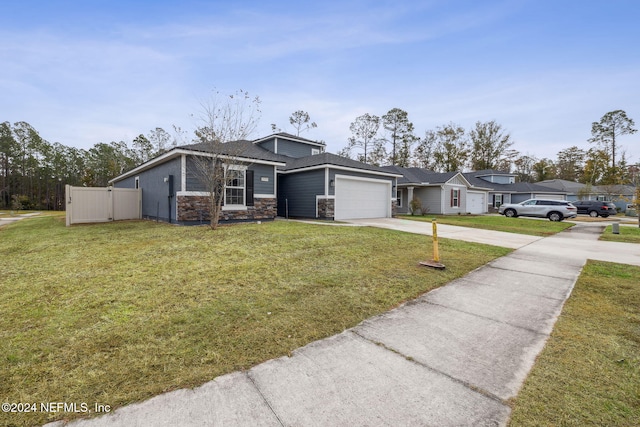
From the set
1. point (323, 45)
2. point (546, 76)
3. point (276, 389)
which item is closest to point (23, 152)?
point (323, 45)

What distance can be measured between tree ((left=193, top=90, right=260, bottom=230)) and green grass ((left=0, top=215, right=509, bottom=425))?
3700 mm

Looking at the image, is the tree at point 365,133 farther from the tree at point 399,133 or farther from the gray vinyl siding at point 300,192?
the gray vinyl siding at point 300,192

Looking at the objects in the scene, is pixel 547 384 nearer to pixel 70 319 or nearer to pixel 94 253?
pixel 70 319

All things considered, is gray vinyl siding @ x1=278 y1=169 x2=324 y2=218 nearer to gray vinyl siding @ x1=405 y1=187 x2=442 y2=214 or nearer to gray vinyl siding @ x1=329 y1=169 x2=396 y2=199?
gray vinyl siding @ x1=329 y1=169 x2=396 y2=199

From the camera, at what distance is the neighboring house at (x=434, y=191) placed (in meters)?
22.7

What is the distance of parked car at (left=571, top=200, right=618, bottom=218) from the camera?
23975 millimetres

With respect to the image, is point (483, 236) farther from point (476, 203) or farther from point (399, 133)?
point (399, 133)

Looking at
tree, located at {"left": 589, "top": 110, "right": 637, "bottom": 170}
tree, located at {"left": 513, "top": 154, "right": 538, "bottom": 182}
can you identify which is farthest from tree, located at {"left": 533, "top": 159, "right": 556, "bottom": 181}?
tree, located at {"left": 589, "top": 110, "right": 637, "bottom": 170}

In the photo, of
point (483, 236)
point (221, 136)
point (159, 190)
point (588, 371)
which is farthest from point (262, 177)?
point (588, 371)

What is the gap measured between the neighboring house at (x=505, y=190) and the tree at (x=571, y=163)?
55.3ft

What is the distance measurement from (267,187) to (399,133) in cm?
2712

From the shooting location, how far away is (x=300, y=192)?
15.4 meters

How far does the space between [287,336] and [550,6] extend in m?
13.1

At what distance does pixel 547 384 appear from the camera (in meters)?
2.04
